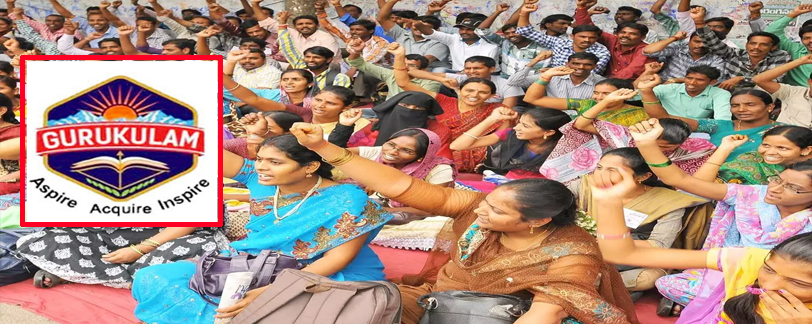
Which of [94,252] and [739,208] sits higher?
[739,208]

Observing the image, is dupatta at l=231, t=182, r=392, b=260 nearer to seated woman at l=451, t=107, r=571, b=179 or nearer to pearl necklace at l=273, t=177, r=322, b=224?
pearl necklace at l=273, t=177, r=322, b=224

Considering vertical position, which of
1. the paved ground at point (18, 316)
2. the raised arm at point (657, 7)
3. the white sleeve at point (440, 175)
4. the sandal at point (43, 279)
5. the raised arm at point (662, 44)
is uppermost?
the raised arm at point (657, 7)

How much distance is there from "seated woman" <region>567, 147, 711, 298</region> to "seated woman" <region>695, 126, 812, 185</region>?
14 centimetres

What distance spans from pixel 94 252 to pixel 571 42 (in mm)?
4129

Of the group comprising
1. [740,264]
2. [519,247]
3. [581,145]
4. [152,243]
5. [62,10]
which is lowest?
[62,10]

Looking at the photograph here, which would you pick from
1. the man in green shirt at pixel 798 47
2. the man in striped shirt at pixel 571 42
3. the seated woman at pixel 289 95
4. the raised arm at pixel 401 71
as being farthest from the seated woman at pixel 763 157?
the seated woman at pixel 289 95

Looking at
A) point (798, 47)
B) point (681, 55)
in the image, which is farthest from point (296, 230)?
point (798, 47)

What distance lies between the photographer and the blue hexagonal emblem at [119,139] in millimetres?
3105

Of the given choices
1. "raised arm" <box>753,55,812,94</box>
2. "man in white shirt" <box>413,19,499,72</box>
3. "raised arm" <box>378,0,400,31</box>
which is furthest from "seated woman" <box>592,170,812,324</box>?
"raised arm" <box>378,0,400,31</box>

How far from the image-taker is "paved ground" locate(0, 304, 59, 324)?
2.95 m

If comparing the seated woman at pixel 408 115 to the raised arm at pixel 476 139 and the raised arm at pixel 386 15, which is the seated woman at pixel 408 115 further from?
the raised arm at pixel 386 15

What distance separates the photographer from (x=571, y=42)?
617 centimetres

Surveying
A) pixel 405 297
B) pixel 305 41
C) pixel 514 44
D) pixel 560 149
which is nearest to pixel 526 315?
pixel 405 297

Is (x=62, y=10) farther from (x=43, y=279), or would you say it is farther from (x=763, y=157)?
(x=763, y=157)
